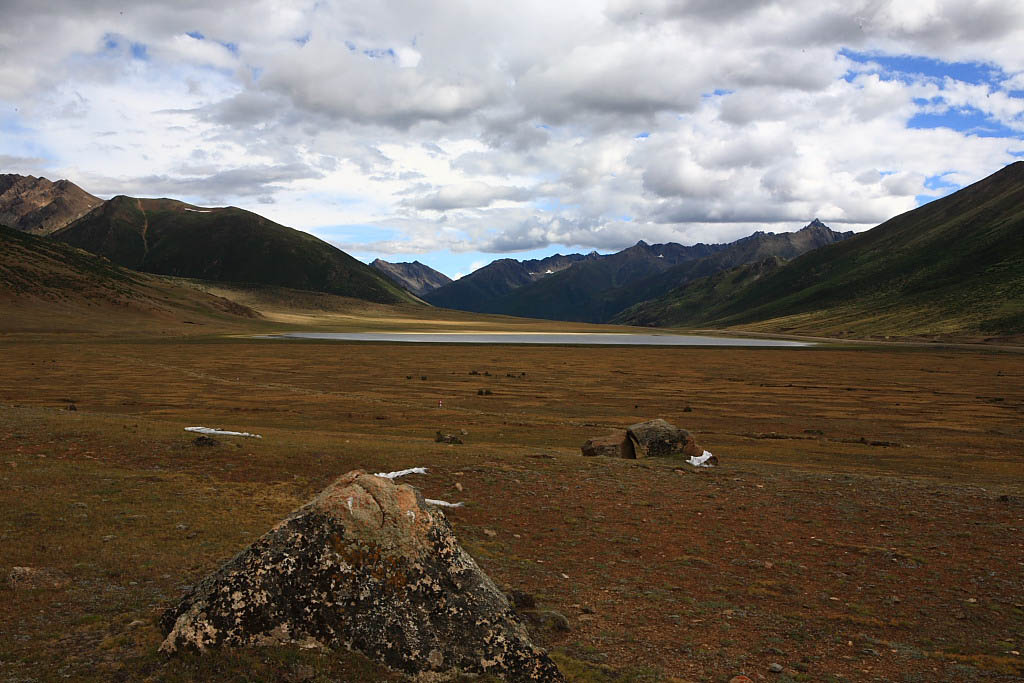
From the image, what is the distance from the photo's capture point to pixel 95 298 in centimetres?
16450

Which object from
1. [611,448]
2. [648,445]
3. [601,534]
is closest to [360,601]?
[601,534]

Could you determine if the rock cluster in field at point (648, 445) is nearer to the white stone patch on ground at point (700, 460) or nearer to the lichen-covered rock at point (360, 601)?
the white stone patch on ground at point (700, 460)

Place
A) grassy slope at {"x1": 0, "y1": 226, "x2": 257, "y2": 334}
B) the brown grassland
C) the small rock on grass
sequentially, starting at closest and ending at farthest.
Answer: the brown grassland
the small rock on grass
grassy slope at {"x1": 0, "y1": 226, "x2": 257, "y2": 334}

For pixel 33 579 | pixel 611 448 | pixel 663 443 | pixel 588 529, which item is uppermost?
pixel 33 579

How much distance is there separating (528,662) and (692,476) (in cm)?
1472

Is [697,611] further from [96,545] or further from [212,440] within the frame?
[212,440]

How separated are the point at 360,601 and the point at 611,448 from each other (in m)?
18.1

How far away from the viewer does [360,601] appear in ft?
25.6

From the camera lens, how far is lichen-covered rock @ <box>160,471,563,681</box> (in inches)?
301

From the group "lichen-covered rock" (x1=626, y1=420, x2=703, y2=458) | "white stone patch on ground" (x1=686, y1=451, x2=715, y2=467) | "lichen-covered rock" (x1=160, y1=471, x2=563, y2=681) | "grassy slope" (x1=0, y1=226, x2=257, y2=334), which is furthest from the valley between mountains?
"grassy slope" (x1=0, y1=226, x2=257, y2=334)

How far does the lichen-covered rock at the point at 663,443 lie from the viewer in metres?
25.0

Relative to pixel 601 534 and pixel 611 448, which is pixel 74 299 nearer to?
pixel 611 448

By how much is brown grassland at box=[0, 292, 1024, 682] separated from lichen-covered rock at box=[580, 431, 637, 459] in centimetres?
151

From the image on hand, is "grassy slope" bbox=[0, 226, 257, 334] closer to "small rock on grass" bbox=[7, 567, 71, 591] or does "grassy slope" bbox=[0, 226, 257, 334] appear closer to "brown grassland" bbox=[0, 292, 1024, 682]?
"brown grassland" bbox=[0, 292, 1024, 682]
